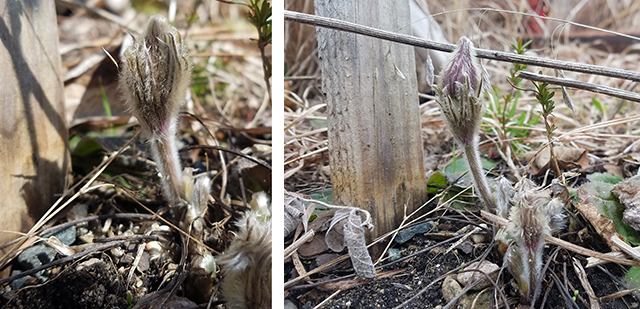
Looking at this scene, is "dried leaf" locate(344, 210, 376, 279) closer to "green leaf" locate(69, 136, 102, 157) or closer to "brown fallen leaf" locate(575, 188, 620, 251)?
"brown fallen leaf" locate(575, 188, 620, 251)

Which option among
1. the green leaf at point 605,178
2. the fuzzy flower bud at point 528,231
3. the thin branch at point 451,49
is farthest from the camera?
the green leaf at point 605,178

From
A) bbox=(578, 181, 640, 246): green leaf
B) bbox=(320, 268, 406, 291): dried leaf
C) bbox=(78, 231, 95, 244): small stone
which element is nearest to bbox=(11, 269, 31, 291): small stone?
bbox=(78, 231, 95, 244): small stone

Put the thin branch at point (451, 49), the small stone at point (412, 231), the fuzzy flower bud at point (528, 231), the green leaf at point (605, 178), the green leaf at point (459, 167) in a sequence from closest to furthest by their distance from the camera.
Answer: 1. the fuzzy flower bud at point (528, 231)
2. the thin branch at point (451, 49)
3. the small stone at point (412, 231)
4. the green leaf at point (605, 178)
5. the green leaf at point (459, 167)

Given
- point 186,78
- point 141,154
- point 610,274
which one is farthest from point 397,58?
point 141,154

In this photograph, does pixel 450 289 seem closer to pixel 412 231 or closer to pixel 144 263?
pixel 412 231

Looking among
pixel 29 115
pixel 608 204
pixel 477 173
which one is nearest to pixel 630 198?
pixel 608 204

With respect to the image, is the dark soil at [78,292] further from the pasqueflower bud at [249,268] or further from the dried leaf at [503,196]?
the dried leaf at [503,196]

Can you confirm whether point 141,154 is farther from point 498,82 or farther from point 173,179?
point 498,82

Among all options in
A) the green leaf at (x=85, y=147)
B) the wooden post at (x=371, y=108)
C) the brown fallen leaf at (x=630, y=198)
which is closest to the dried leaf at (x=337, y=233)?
the wooden post at (x=371, y=108)
